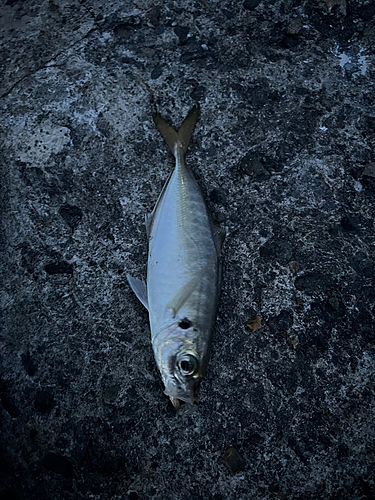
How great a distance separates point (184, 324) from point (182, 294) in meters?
0.17

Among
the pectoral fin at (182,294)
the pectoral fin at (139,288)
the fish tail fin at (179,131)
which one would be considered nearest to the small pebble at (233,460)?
the pectoral fin at (182,294)

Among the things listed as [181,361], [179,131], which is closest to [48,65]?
[179,131]

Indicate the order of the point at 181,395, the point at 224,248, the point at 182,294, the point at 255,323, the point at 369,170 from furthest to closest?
the point at 369,170 < the point at 224,248 < the point at 255,323 < the point at 182,294 < the point at 181,395

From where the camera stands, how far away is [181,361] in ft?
6.59

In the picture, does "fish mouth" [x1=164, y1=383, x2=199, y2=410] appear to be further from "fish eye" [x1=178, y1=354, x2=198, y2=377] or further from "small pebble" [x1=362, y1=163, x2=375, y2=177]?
"small pebble" [x1=362, y1=163, x2=375, y2=177]

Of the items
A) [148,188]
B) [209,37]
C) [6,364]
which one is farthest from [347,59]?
[6,364]

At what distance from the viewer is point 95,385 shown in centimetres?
216

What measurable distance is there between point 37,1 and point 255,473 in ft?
12.2

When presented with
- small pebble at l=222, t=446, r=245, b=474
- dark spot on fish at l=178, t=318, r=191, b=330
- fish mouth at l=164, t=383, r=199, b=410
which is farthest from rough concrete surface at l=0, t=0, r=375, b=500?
dark spot on fish at l=178, t=318, r=191, b=330

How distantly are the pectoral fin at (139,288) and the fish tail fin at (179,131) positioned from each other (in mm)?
907

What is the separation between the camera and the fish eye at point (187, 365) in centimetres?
200

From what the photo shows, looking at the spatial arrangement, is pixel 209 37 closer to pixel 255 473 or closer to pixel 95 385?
pixel 95 385

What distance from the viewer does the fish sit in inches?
79.5

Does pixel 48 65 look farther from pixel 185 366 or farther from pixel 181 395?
pixel 181 395
